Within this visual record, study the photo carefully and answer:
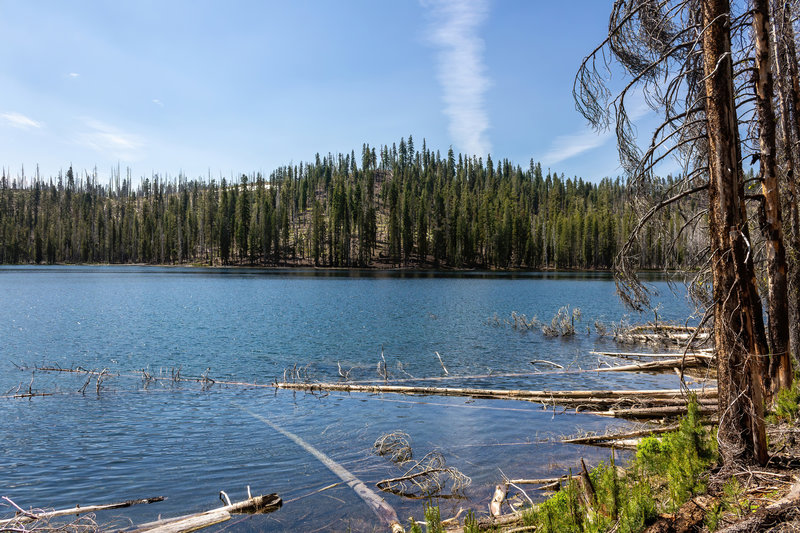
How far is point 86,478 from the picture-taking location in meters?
9.23

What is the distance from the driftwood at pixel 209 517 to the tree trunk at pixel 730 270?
255 inches

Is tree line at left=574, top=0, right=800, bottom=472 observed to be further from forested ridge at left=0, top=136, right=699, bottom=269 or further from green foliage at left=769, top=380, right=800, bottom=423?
forested ridge at left=0, top=136, right=699, bottom=269

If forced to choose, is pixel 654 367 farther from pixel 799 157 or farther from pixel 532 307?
pixel 532 307

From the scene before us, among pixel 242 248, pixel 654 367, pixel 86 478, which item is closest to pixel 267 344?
pixel 86 478

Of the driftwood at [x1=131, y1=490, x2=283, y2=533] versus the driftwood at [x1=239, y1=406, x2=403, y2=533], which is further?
the driftwood at [x1=239, y1=406, x2=403, y2=533]

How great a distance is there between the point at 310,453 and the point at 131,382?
9815 millimetres

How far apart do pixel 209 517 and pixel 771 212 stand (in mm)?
9575

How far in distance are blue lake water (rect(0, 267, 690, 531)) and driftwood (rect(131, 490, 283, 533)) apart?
188 millimetres

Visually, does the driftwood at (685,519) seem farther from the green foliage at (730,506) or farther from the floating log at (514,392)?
the floating log at (514,392)

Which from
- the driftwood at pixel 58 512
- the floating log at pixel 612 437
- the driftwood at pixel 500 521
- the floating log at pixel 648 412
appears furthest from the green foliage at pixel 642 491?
the driftwood at pixel 58 512

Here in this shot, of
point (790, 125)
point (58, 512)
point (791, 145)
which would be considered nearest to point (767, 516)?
point (791, 145)

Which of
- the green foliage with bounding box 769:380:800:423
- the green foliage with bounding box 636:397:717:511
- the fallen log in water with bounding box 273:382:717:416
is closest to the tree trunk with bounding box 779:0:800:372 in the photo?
the fallen log in water with bounding box 273:382:717:416

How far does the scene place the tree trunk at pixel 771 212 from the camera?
730 cm

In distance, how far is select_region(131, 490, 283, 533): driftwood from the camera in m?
6.50
